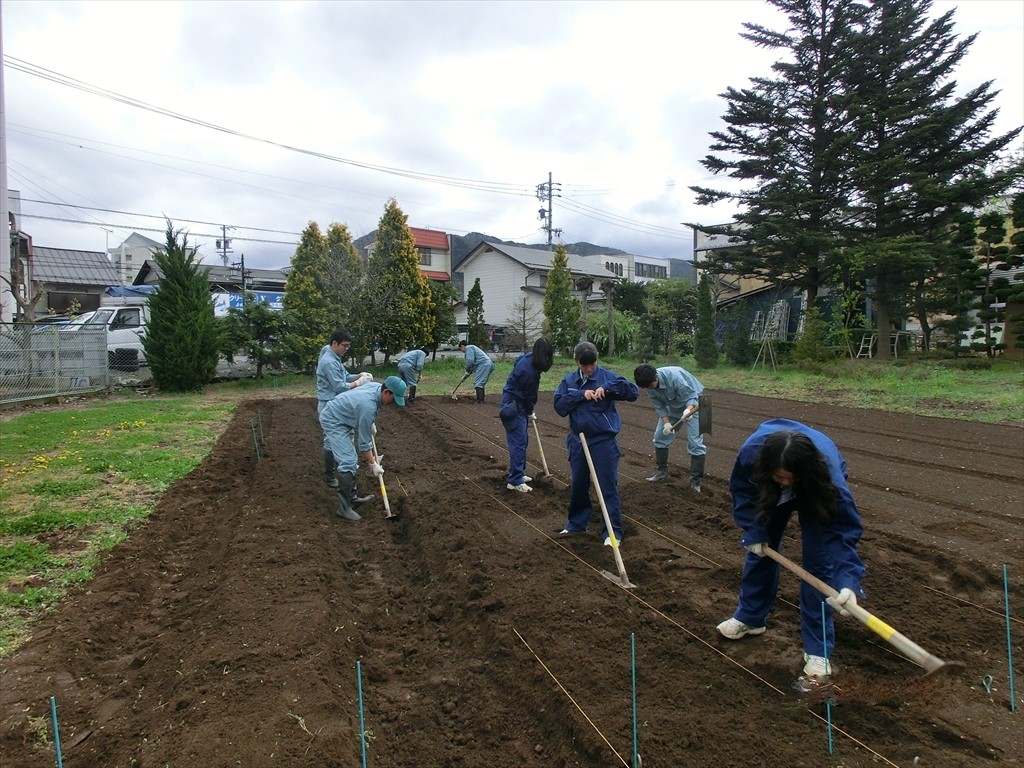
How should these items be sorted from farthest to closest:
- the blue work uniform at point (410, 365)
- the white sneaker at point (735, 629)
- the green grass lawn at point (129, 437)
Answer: the blue work uniform at point (410, 365)
the green grass lawn at point (129, 437)
the white sneaker at point (735, 629)

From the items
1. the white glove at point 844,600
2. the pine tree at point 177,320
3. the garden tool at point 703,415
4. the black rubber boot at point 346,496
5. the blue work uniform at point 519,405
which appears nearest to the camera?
the white glove at point 844,600

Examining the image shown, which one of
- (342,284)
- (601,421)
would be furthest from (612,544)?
(342,284)

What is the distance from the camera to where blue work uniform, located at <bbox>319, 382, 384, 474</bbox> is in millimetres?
6164

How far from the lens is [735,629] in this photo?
367cm

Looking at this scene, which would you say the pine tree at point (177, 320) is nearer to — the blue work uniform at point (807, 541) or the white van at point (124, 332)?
the white van at point (124, 332)

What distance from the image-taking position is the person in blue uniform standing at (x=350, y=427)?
20.2 feet

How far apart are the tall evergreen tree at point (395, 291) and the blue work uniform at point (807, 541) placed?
17.6 meters

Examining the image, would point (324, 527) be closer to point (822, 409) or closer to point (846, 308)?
point (822, 409)

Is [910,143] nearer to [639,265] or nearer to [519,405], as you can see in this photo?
[519,405]

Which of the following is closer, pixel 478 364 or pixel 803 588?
pixel 803 588

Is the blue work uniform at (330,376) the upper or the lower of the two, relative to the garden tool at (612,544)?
upper

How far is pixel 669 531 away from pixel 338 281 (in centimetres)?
1626

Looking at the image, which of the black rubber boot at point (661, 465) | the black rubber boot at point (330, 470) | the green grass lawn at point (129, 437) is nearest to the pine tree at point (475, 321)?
the green grass lawn at point (129, 437)

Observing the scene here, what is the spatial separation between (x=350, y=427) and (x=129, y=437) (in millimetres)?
5513
